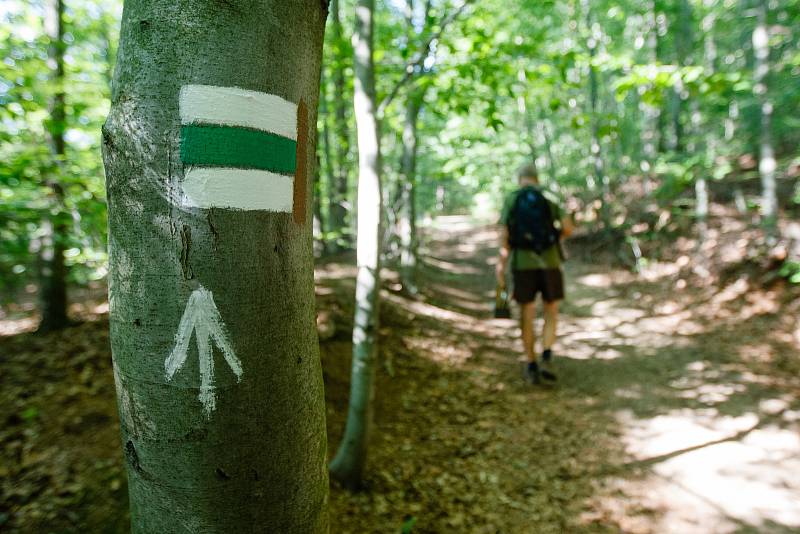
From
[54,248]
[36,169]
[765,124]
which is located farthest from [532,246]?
[765,124]

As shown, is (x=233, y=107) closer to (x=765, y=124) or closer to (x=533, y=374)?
(x=533, y=374)

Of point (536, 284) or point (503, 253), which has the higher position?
point (503, 253)

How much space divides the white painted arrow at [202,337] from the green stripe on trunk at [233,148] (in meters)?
0.27

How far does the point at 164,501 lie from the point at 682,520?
10.9ft

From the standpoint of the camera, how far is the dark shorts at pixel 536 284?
15.8 ft

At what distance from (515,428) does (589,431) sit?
67 cm

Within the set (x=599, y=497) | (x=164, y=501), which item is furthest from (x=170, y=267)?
(x=599, y=497)

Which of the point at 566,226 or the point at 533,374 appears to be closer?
the point at 566,226

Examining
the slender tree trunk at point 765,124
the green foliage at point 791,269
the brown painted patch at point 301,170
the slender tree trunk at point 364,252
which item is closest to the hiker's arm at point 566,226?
the slender tree trunk at point 364,252

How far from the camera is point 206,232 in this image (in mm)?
886

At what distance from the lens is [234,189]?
3.01ft

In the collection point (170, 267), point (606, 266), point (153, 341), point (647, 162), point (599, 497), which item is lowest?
point (599, 497)

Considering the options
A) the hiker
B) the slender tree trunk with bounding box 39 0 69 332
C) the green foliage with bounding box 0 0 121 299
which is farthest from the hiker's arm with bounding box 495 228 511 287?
the slender tree trunk with bounding box 39 0 69 332

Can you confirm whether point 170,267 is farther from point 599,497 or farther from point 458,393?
point 458,393
